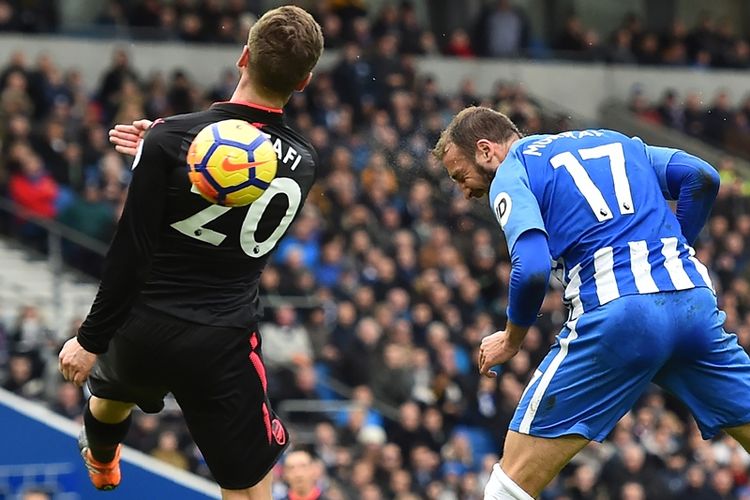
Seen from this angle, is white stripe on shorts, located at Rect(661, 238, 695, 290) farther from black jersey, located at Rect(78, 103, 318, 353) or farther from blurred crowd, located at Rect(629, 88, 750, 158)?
blurred crowd, located at Rect(629, 88, 750, 158)

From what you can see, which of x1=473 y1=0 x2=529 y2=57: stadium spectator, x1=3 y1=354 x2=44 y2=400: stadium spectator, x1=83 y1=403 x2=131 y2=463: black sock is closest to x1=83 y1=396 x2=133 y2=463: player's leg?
x1=83 y1=403 x2=131 y2=463: black sock

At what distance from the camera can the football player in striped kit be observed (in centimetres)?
597

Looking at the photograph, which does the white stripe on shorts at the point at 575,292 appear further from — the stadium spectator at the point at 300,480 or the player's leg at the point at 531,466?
the stadium spectator at the point at 300,480

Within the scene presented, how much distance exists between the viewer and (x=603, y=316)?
598cm

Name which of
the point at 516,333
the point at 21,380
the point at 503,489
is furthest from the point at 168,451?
the point at 516,333

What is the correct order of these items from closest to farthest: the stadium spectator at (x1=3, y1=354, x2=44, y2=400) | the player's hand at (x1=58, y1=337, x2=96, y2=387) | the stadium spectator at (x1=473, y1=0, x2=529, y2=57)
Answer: the player's hand at (x1=58, y1=337, x2=96, y2=387), the stadium spectator at (x1=3, y1=354, x2=44, y2=400), the stadium spectator at (x1=473, y1=0, x2=529, y2=57)

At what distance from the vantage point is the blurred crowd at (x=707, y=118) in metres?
25.0

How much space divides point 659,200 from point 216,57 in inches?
623

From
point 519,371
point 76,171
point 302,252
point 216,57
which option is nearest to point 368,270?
point 302,252

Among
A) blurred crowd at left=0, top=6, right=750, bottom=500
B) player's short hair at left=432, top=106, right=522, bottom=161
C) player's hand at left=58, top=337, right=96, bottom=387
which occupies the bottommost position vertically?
blurred crowd at left=0, top=6, right=750, bottom=500

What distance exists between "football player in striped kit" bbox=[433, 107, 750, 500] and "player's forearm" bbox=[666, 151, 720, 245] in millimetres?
169

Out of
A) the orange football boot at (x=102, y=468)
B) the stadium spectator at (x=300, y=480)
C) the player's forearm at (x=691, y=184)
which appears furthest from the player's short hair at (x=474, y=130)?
the stadium spectator at (x=300, y=480)

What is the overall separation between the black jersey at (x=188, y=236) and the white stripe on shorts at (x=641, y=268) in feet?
4.17

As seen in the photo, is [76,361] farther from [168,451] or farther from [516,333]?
[168,451]
